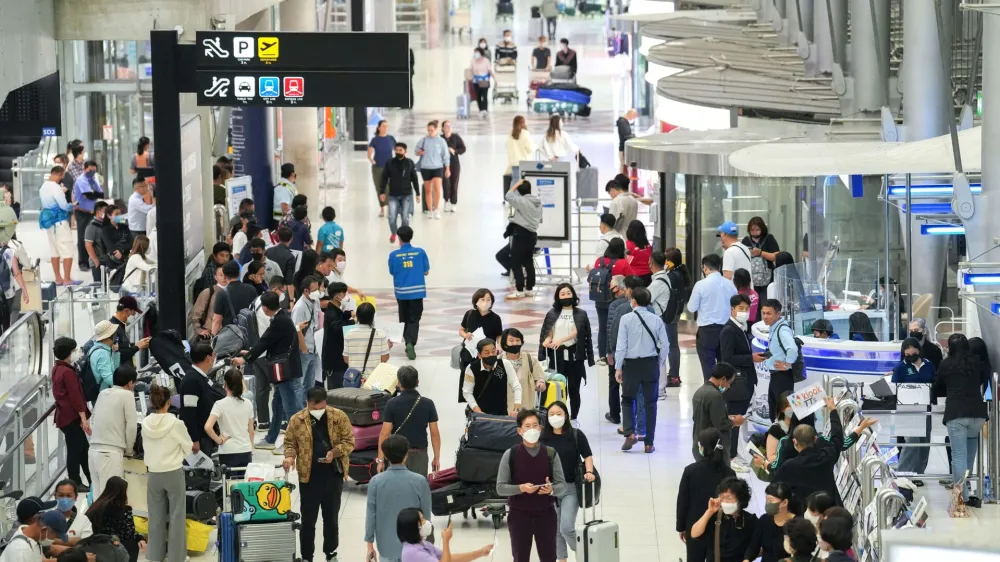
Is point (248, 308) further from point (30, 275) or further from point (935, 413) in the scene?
point (935, 413)

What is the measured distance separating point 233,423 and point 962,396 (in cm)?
513

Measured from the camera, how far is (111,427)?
11.5m

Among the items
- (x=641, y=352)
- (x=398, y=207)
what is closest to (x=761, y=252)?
(x=641, y=352)

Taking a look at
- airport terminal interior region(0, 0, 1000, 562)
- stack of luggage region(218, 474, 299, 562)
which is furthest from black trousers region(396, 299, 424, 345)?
stack of luggage region(218, 474, 299, 562)

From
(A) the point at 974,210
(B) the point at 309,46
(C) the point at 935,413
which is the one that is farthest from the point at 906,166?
(B) the point at 309,46

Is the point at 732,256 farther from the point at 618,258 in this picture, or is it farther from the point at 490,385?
the point at 490,385

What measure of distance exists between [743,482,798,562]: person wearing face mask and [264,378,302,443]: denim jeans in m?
5.73

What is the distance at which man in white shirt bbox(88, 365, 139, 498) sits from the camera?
37.8 ft

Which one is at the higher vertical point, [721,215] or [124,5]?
[124,5]

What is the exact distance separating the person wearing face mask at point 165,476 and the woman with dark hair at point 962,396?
531 cm

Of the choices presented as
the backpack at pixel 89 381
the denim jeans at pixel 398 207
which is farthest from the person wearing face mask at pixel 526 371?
the denim jeans at pixel 398 207

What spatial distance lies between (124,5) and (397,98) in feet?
10.4

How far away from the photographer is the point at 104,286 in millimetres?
17312

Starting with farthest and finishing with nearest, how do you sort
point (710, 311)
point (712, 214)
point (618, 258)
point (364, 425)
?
point (712, 214) → point (618, 258) → point (710, 311) → point (364, 425)
